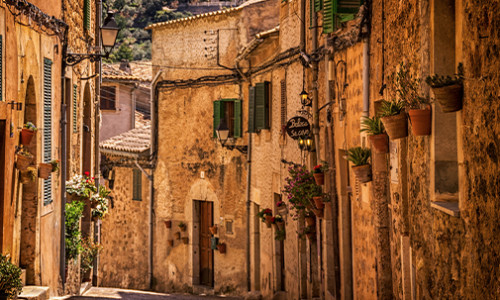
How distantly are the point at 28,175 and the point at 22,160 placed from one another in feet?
1.34

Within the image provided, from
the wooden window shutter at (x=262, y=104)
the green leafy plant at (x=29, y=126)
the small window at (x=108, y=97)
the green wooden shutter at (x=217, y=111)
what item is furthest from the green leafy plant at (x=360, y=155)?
the small window at (x=108, y=97)

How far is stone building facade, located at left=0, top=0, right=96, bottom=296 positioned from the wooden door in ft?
23.9

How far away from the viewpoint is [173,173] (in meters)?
23.1

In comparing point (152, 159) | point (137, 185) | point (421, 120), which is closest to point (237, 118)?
point (152, 159)

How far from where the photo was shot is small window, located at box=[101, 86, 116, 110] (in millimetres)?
30531

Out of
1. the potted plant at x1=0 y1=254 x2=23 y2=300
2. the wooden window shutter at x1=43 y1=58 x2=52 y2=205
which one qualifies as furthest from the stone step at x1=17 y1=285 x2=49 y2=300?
the wooden window shutter at x1=43 y1=58 x2=52 y2=205

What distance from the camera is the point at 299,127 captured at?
13312 mm

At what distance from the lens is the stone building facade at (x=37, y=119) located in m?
9.91

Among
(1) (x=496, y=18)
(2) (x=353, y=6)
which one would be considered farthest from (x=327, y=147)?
(1) (x=496, y=18)

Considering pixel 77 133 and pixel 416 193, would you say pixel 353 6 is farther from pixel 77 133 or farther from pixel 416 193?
pixel 77 133

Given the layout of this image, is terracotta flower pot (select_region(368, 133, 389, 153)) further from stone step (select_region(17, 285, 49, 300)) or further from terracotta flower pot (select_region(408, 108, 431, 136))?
stone step (select_region(17, 285, 49, 300))

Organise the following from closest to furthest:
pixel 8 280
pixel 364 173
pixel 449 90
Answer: pixel 449 90
pixel 8 280
pixel 364 173

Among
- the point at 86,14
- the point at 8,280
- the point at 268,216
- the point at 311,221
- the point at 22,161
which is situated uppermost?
the point at 86,14

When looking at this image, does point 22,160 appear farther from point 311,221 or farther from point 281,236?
point 281,236
